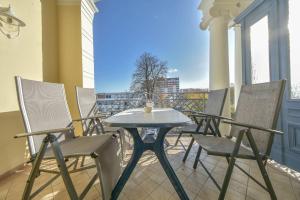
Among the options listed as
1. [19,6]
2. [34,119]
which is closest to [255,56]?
[34,119]

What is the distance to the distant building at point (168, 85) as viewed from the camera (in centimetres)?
495

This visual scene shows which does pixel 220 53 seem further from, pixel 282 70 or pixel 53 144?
pixel 53 144

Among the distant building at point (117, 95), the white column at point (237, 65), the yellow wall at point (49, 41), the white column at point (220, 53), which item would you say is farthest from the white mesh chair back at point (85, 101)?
the white column at point (237, 65)

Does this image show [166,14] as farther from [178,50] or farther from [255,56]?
[255,56]

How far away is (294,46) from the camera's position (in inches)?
91.4

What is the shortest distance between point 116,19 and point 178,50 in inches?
97.3

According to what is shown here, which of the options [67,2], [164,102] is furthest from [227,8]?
[67,2]

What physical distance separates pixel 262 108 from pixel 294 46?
1247 millimetres

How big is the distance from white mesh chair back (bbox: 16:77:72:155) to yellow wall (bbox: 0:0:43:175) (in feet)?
2.61

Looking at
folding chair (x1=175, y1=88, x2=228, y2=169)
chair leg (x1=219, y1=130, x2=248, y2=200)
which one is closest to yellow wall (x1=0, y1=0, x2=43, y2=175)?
folding chair (x1=175, y1=88, x2=228, y2=169)

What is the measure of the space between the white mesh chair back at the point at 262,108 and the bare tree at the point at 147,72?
11.0ft

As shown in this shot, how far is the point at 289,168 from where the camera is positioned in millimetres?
2357

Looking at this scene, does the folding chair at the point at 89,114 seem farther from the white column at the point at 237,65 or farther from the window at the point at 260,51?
the white column at the point at 237,65

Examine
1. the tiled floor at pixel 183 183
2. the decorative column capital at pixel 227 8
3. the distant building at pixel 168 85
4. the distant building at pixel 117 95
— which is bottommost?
the tiled floor at pixel 183 183
